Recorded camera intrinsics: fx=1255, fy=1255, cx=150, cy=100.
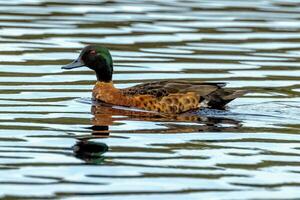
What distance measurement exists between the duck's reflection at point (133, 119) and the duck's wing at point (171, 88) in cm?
31

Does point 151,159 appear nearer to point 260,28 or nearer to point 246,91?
point 246,91

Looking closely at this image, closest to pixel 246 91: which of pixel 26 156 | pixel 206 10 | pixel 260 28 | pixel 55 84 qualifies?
pixel 55 84

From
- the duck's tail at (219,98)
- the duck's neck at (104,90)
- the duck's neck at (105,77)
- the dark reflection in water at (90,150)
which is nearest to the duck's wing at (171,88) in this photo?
the duck's tail at (219,98)

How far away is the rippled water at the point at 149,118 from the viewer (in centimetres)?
1174

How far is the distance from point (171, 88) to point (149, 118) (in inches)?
37.5

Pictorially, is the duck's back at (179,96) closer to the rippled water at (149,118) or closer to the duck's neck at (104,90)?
the rippled water at (149,118)

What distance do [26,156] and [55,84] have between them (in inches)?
226

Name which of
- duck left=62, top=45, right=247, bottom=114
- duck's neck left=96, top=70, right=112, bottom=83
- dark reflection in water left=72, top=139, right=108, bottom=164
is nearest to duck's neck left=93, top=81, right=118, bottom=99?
duck's neck left=96, top=70, right=112, bottom=83

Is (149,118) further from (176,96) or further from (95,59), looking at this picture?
(95,59)

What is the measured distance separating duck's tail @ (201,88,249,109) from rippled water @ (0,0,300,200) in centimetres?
27

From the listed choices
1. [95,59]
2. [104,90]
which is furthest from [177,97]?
[95,59]

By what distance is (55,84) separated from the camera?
60.5ft

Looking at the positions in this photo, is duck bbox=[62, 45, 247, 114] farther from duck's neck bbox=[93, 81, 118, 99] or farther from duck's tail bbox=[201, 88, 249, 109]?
duck's neck bbox=[93, 81, 118, 99]

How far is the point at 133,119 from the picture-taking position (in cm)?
1572
